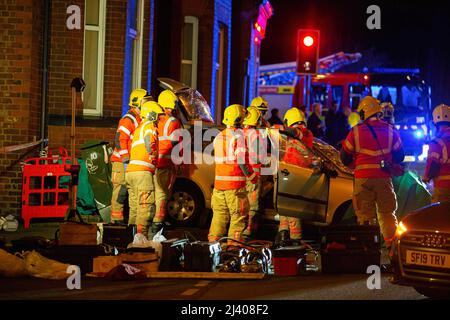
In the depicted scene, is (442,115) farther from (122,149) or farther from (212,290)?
(122,149)

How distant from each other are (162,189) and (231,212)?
1616 mm

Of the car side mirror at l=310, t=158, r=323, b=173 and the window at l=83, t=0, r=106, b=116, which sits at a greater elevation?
the window at l=83, t=0, r=106, b=116

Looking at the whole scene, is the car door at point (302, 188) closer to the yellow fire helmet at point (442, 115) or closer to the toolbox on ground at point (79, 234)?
the yellow fire helmet at point (442, 115)

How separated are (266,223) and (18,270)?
5135 millimetres

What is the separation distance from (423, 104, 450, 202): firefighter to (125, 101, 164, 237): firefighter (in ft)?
12.2

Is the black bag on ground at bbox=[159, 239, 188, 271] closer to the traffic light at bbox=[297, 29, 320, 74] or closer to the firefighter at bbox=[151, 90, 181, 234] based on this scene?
the firefighter at bbox=[151, 90, 181, 234]

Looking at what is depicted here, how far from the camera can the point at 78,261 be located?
1095cm

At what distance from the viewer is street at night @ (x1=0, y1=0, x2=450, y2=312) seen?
9.40m

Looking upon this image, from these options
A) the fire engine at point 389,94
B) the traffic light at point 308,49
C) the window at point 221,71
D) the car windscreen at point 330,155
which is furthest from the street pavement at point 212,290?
the fire engine at point 389,94

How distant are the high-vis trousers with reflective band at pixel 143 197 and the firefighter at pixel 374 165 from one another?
2.78 metres

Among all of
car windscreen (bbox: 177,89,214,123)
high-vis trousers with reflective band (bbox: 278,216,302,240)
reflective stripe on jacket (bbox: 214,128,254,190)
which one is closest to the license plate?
reflective stripe on jacket (bbox: 214,128,254,190)

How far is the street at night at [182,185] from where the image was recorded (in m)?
9.40
